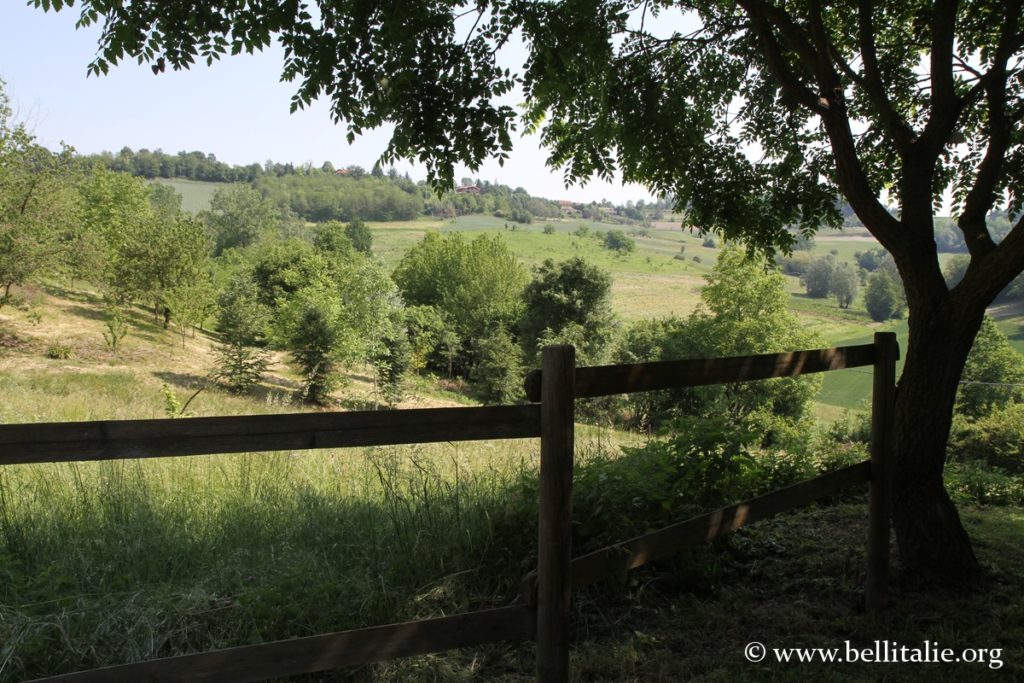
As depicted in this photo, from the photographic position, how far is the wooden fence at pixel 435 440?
80.9 inches

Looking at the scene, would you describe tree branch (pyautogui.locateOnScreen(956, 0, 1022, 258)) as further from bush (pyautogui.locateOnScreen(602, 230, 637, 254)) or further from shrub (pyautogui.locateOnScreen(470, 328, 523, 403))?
→ bush (pyautogui.locateOnScreen(602, 230, 637, 254))

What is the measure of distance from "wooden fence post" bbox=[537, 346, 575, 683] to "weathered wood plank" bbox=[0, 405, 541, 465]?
0.28ft

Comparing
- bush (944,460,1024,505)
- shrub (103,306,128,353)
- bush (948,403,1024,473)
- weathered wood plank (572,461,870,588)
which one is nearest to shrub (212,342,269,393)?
shrub (103,306,128,353)

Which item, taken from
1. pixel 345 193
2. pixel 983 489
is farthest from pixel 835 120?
pixel 345 193

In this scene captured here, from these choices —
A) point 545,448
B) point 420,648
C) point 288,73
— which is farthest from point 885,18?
point 420,648

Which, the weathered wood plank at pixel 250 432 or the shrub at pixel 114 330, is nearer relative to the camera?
the weathered wood plank at pixel 250 432

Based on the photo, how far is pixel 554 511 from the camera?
2572 millimetres

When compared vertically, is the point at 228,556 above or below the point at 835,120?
below

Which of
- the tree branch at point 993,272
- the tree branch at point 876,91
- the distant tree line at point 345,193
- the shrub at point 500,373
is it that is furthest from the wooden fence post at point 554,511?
the distant tree line at point 345,193

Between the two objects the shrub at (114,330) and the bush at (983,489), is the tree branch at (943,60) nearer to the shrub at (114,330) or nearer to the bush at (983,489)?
the bush at (983,489)

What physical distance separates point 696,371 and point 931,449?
2624 millimetres

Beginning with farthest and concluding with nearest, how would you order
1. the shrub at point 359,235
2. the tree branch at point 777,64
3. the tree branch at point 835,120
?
the shrub at point 359,235 → the tree branch at point 777,64 → the tree branch at point 835,120

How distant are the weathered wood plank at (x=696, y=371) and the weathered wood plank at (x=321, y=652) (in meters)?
0.80

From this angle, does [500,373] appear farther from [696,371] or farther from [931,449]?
[696,371]
